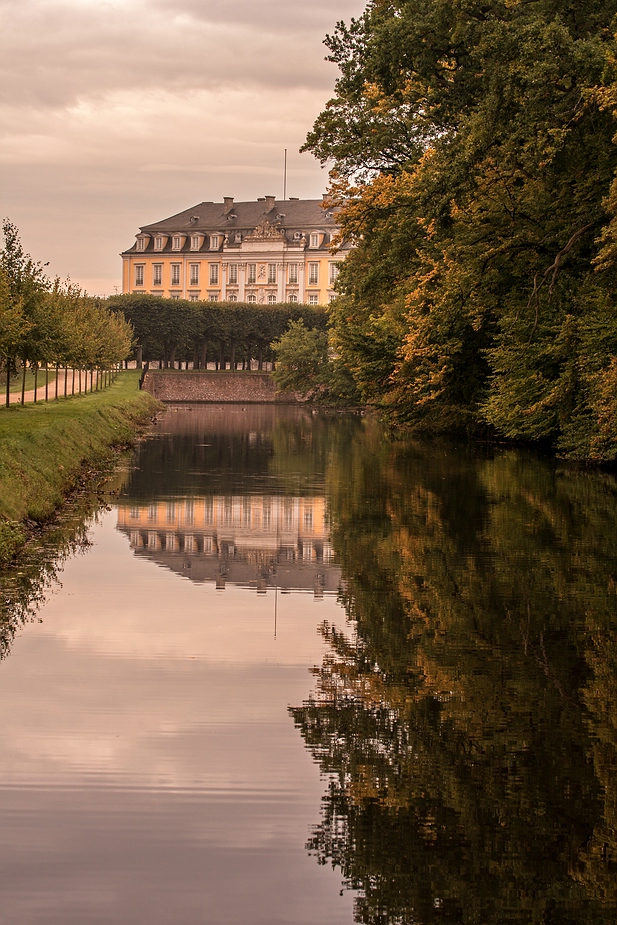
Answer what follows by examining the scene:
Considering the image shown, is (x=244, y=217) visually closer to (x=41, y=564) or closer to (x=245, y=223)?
(x=245, y=223)

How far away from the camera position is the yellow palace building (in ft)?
494

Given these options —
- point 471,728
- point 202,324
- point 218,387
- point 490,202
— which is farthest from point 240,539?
point 202,324

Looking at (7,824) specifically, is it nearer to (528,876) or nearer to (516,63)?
(528,876)

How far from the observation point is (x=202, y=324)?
12306 centimetres

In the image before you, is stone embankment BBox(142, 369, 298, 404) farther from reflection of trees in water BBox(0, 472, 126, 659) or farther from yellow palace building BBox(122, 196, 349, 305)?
reflection of trees in water BBox(0, 472, 126, 659)

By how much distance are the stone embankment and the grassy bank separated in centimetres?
6416

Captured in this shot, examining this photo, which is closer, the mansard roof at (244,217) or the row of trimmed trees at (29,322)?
the row of trimmed trees at (29,322)

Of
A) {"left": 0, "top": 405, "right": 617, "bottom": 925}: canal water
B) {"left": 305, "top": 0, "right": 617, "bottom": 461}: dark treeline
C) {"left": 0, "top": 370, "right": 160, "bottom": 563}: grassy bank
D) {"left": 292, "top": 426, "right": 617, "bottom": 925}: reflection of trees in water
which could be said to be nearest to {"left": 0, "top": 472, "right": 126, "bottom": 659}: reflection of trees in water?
{"left": 0, "top": 405, "right": 617, "bottom": 925}: canal water

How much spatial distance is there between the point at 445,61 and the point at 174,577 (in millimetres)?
20295

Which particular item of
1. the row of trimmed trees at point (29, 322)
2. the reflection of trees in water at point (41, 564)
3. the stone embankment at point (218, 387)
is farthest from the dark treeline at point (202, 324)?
the reflection of trees in water at point (41, 564)

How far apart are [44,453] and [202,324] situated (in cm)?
9956

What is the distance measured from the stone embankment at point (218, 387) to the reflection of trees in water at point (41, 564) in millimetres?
87110

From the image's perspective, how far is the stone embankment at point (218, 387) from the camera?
110375 millimetres

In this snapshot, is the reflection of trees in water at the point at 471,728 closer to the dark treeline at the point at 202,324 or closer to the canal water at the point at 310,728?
the canal water at the point at 310,728
